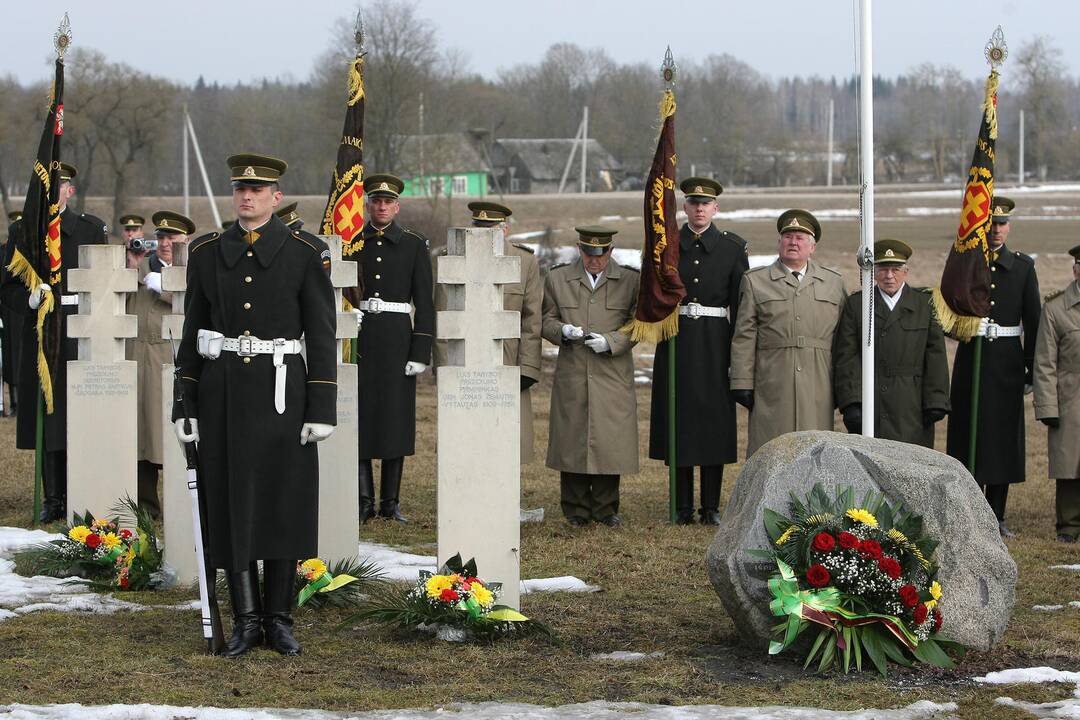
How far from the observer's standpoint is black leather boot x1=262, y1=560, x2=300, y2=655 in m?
6.42

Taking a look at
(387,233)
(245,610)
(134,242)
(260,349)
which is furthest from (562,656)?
(134,242)

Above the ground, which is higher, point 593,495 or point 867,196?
point 867,196

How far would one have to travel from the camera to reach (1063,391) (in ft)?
32.4

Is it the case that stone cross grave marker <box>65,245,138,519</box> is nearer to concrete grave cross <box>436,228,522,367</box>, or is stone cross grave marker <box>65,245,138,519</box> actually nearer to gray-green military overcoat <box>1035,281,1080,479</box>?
concrete grave cross <box>436,228,522,367</box>

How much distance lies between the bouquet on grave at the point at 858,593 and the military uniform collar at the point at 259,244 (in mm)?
2403

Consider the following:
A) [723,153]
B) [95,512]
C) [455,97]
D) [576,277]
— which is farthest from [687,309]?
[723,153]

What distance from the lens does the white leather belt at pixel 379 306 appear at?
407 inches

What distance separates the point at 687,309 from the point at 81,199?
35003 millimetres

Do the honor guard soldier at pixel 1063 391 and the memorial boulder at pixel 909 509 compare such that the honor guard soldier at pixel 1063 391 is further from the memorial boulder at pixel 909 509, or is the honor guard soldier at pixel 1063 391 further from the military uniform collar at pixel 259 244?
the military uniform collar at pixel 259 244

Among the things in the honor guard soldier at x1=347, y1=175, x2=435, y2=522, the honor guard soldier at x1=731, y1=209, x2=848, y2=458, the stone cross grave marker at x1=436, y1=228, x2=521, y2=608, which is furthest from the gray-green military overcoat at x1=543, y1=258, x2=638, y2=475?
the stone cross grave marker at x1=436, y1=228, x2=521, y2=608

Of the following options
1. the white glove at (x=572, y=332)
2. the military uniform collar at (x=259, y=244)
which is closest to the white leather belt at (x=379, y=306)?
the white glove at (x=572, y=332)

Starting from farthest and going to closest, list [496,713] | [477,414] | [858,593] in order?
[477,414] < [858,593] < [496,713]

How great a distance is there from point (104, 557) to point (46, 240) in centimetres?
277

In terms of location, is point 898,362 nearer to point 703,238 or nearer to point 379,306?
point 703,238
